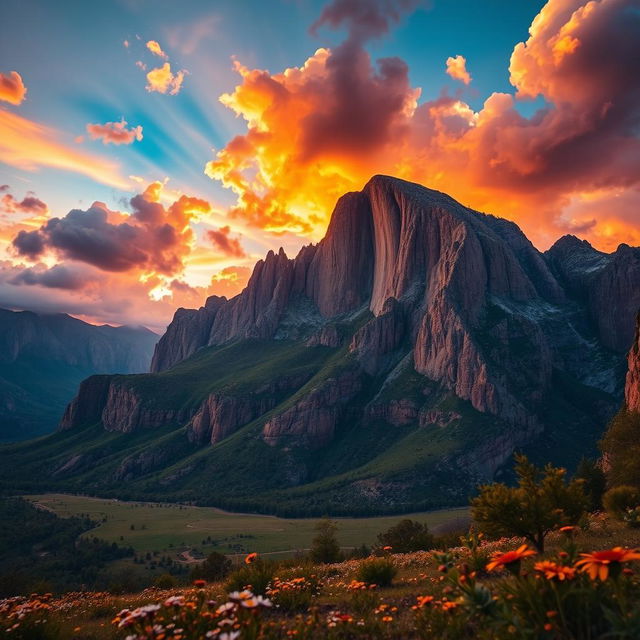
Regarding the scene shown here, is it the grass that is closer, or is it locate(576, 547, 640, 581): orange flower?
locate(576, 547, 640, 581): orange flower

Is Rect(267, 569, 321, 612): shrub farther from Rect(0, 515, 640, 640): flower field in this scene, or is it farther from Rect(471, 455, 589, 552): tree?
Rect(471, 455, 589, 552): tree

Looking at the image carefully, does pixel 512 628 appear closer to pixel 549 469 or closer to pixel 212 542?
pixel 549 469

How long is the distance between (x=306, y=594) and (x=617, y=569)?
1021cm

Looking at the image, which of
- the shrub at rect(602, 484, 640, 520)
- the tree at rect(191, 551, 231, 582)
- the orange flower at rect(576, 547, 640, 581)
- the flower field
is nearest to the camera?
the orange flower at rect(576, 547, 640, 581)

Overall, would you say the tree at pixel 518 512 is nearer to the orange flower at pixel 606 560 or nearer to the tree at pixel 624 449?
the orange flower at pixel 606 560

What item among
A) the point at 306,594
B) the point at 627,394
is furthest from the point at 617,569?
the point at 627,394

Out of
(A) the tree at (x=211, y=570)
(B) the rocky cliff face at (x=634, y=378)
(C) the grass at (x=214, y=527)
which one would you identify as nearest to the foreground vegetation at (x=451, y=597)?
(A) the tree at (x=211, y=570)

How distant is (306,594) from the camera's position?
14.1 metres

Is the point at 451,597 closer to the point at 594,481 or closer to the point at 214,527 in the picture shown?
the point at 594,481

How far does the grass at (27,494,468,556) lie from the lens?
115375mm

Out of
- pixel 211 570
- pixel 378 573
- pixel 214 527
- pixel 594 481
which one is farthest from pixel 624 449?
pixel 214 527

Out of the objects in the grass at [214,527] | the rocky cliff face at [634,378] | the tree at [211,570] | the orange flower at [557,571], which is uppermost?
the rocky cliff face at [634,378]

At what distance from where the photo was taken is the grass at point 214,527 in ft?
379

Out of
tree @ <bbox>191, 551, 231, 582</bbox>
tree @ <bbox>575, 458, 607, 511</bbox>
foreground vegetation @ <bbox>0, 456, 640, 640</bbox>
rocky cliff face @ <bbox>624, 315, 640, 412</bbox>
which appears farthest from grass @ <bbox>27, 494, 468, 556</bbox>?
foreground vegetation @ <bbox>0, 456, 640, 640</bbox>
